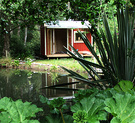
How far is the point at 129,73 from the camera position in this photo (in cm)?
233

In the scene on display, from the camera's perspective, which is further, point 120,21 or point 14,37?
point 14,37

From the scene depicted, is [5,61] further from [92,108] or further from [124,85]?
[92,108]

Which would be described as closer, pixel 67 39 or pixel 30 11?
pixel 30 11

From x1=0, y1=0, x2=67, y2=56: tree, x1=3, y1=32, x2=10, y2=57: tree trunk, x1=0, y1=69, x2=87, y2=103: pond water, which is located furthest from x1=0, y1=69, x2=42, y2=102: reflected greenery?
x1=3, y1=32, x2=10, y2=57: tree trunk

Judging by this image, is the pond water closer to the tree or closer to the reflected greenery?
the reflected greenery

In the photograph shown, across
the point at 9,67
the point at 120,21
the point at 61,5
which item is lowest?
the point at 9,67

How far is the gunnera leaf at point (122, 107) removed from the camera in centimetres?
90

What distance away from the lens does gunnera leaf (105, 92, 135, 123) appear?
35.4 inches

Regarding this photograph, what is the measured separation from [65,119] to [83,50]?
16375 mm

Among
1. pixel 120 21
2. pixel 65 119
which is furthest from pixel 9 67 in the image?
pixel 65 119

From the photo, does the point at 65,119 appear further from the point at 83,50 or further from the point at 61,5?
the point at 83,50

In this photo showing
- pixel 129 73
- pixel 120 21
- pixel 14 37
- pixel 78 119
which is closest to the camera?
pixel 78 119

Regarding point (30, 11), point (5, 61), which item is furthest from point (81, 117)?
point (5, 61)

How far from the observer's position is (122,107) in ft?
3.10
